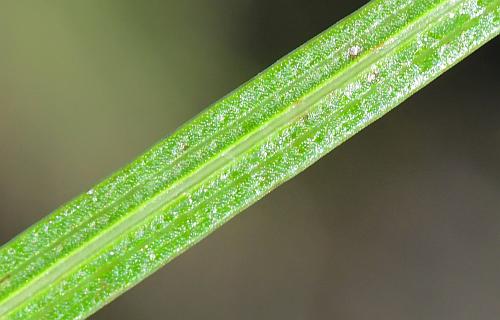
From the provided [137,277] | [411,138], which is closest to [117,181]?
[137,277]

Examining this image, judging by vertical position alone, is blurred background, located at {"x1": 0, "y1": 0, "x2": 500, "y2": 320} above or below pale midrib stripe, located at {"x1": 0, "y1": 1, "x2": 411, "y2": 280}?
above

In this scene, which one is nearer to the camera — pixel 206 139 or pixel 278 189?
pixel 206 139

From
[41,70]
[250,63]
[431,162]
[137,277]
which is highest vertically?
[41,70]

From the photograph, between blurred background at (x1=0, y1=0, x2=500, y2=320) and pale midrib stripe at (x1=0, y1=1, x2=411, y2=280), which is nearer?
pale midrib stripe at (x1=0, y1=1, x2=411, y2=280)

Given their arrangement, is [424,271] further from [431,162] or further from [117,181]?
[117,181]

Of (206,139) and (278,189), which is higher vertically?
(278,189)

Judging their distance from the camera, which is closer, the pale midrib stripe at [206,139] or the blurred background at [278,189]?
the pale midrib stripe at [206,139]

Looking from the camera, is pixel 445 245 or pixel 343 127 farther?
pixel 445 245

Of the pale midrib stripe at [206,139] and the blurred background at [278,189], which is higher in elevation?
the blurred background at [278,189]
